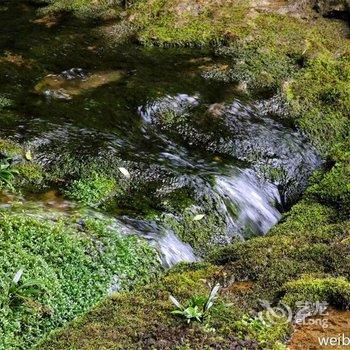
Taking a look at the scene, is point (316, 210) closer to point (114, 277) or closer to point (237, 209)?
point (237, 209)

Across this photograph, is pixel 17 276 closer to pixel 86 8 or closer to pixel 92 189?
pixel 92 189

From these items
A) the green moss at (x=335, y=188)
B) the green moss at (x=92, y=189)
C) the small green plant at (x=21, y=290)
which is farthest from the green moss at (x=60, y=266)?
the green moss at (x=335, y=188)

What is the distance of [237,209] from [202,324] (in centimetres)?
347

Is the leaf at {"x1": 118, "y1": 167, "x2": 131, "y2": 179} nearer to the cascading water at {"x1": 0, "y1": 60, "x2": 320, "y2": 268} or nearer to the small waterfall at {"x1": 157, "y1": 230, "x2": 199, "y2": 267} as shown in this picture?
the cascading water at {"x1": 0, "y1": 60, "x2": 320, "y2": 268}

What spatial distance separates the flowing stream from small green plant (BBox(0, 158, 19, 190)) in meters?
0.34

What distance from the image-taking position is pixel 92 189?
7730 millimetres

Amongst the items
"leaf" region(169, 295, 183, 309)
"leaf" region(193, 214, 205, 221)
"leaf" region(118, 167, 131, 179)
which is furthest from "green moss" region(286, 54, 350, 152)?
"leaf" region(169, 295, 183, 309)

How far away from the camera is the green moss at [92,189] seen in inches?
296

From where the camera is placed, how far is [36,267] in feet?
19.4

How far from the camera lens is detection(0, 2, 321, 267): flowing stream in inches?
318

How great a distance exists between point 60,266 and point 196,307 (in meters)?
1.82

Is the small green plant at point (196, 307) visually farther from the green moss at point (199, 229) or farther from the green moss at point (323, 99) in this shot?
the green moss at point (323, 99)

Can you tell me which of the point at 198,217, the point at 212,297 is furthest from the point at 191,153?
the point at 212,297

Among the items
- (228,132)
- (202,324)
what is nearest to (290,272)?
(202,324)
